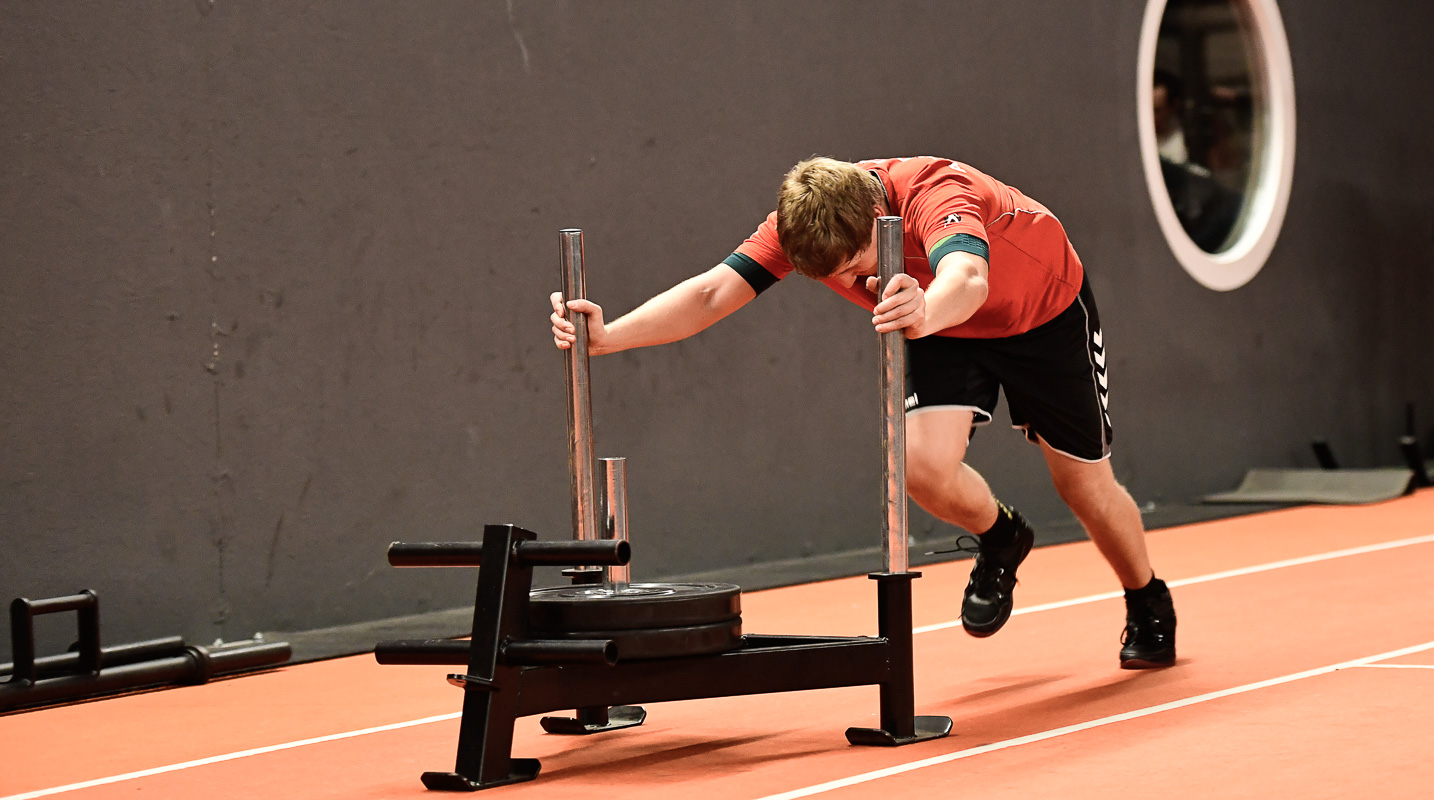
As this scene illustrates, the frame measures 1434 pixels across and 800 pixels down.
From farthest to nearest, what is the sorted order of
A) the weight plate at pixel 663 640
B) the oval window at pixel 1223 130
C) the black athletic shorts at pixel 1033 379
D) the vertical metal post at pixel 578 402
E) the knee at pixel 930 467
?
the oval window at pixel 1223 130, the black athletic shorts at pixel 1033 379, the knee at pixel 930 467, the vertical metal post at pixel 578 402, the weight plate at pixel 663 640

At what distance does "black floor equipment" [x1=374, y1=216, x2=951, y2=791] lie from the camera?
8.83ft

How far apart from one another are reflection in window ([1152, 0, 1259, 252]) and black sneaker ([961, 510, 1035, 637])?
4.57 metres

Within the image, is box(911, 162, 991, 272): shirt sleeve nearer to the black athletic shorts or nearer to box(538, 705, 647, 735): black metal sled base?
the black athletic shorts

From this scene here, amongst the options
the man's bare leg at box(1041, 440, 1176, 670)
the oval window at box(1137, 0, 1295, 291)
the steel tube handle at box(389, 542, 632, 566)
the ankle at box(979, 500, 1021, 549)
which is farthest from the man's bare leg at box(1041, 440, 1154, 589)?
the oval window at box(1137, 0, 1295, 291)

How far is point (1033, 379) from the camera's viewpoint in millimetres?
3545

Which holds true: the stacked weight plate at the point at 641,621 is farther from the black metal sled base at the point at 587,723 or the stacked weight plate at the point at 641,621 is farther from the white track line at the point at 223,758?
the white track line at the point at 223,758

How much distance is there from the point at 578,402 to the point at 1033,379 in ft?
3.45

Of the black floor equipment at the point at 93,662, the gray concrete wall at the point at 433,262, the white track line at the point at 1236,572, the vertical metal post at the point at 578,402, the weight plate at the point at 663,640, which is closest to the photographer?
the weight plate at the point at 663,640

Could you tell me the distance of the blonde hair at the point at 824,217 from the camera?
9.82 feet

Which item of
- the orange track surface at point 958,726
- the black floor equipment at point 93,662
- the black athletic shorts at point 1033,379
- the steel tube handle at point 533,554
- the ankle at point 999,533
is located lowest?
the orange track surface at point 958,726

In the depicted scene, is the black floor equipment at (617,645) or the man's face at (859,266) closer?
the black floor equipment at (617,645)

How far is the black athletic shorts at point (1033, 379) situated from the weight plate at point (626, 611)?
0.91 metres

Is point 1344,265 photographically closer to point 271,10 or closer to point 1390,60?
point 1390,60

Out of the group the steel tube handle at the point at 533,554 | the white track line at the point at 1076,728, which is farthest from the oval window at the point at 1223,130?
the steel tube handle at the point at 533,554
